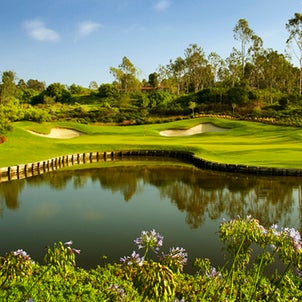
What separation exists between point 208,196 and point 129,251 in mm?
9334

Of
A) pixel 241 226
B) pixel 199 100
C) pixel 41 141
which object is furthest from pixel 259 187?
pixel 199 100

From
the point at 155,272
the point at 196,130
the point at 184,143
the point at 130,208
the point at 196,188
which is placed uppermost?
the point at 196,130

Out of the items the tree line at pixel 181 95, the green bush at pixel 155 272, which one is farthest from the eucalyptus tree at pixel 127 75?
the green bush at pixel 155 272

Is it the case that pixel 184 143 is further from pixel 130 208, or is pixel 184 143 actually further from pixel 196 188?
pixel 130 208

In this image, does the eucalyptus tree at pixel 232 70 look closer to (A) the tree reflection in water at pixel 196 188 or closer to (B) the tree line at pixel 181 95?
(B) the tree line at pixel 181 95

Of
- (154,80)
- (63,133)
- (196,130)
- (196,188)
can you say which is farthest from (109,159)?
(154,80)

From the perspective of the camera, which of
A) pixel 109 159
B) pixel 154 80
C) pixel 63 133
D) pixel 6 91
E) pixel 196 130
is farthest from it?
pixel 154 80

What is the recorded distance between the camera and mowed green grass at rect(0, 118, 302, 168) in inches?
1289

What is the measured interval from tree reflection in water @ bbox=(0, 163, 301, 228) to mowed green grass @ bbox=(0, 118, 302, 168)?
3.66m

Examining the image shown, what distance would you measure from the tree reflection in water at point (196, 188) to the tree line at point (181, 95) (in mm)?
16867

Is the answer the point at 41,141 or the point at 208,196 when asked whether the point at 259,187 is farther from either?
the point at 41,141

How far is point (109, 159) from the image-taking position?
39875 mm

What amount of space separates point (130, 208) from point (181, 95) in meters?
72.2

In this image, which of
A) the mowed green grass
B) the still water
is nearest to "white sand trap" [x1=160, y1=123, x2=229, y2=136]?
the mowed green grass
